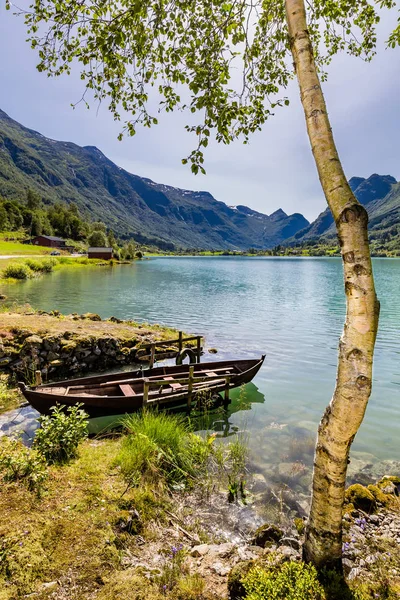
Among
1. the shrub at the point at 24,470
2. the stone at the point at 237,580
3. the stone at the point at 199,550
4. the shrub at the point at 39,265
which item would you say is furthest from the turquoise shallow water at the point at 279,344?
the shrub at the point at 39,265

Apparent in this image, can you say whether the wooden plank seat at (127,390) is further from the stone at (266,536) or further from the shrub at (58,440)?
the stone at (266,536)

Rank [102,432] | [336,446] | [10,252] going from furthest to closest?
[10,252] < [102,432] < [336,446]

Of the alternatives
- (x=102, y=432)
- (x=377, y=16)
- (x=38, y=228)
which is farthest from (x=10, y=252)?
(x=377, y=16)

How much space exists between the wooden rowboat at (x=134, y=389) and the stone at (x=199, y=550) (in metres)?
6.15

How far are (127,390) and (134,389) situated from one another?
0.75 metres

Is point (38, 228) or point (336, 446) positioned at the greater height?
point (38, 228)

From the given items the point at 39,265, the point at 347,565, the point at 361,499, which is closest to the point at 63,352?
the point at 361,499

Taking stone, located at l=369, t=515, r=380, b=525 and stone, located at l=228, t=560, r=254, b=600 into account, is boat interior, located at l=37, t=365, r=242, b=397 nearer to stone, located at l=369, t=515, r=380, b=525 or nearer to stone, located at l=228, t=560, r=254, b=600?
stone, located at l=369, t=515, r=380, b=525

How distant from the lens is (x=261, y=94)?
23.7ft

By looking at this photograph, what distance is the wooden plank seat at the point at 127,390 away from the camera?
12.9 meters

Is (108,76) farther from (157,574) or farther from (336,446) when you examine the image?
(157,574)

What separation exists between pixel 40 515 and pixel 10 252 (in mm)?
98603

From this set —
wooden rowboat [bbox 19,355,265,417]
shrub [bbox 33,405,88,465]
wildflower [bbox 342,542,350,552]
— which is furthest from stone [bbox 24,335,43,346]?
wildflower [bbox 342,542,350,552]

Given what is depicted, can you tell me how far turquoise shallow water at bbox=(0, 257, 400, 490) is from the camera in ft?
39.9
